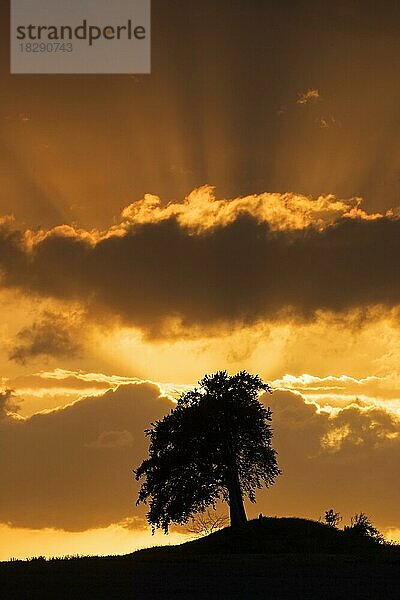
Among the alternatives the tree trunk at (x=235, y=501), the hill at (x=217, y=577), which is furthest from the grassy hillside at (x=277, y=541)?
the tree trunk at (x=235, y=501)

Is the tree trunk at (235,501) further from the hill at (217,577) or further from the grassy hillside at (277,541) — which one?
the hill at (217,577)

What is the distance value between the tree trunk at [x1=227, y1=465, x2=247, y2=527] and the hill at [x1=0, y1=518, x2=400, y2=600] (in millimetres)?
15635

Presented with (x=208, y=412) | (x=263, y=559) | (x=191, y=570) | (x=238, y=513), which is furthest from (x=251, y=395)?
(x=191, y=570)

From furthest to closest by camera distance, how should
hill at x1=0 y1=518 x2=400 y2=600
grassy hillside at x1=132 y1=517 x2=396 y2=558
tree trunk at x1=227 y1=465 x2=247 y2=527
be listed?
tree trunk at x1=227 y1=465 x2=247 y2=527
grassy hillside at x1=132 y1=517 x2=396 y2=558
hill at x1=0 y1=518 x2=400 y2=600

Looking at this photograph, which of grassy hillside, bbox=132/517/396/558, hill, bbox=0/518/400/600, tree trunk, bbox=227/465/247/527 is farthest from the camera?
tree trunk, bbox=227/465/247/527

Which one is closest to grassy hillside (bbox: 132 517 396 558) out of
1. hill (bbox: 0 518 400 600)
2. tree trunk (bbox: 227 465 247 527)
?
hill (bbox: 0 518 400 600)

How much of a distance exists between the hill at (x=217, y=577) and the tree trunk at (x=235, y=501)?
15.6 meters

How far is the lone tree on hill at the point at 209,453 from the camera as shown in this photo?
82188 millimetres

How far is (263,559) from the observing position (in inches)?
2088

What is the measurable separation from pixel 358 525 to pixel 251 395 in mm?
18355

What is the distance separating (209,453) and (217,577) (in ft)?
135

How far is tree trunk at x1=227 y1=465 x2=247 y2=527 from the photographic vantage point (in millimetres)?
80750

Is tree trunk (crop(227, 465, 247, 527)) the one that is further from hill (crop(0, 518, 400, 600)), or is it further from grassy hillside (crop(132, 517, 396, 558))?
hill (crop(0, 518, 400, 600))

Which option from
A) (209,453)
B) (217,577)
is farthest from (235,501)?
(217,577)
